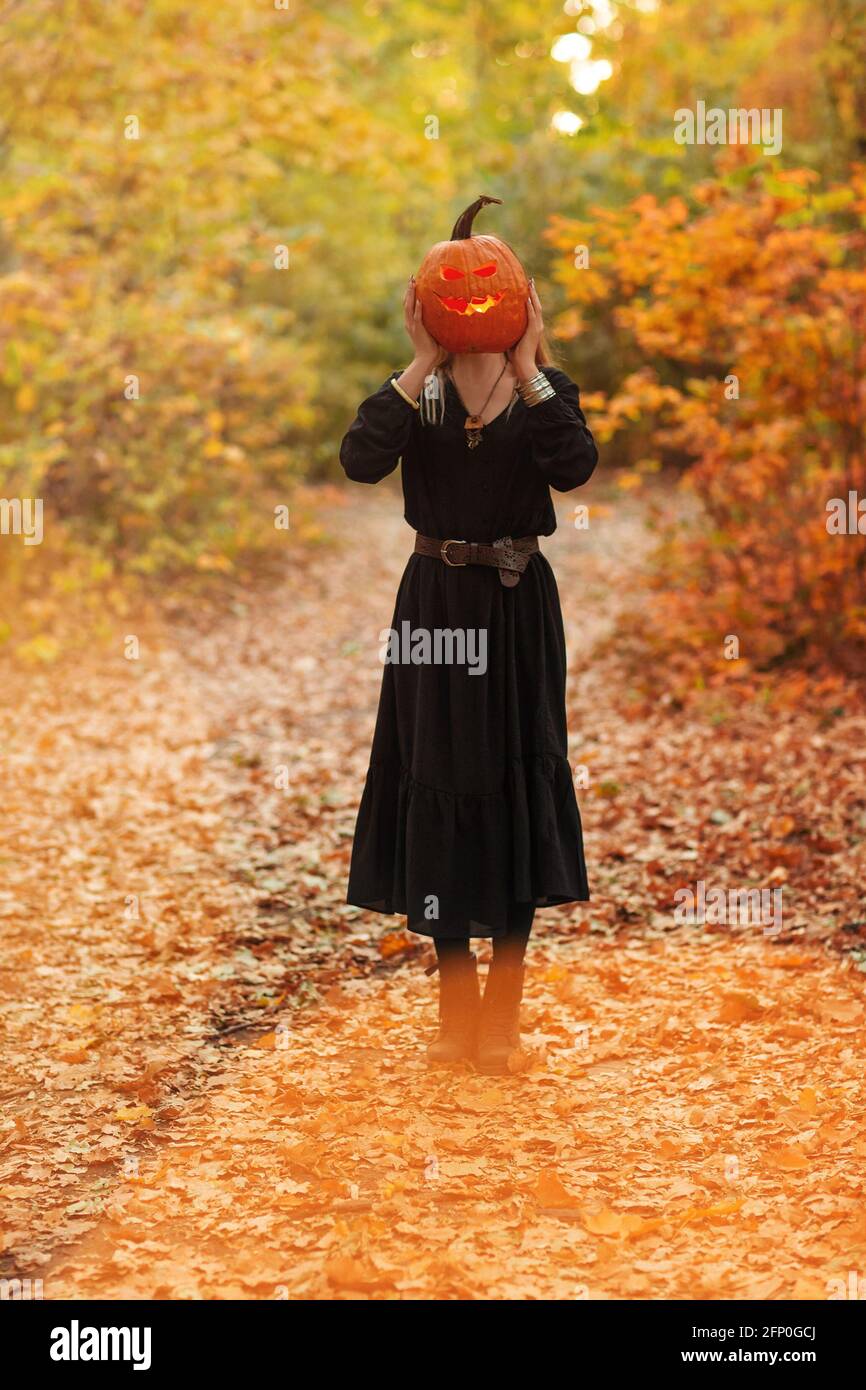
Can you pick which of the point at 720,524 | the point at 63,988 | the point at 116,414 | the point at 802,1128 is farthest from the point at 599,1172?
the point at 116,414

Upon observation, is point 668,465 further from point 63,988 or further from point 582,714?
point 63,988

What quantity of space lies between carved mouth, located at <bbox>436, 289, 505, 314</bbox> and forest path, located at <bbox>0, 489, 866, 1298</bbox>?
2084 millimetres

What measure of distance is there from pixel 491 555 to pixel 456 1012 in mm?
1310

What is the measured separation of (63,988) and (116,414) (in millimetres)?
7087

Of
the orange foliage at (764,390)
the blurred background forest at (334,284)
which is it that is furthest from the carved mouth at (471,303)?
the orange foliage at (764,390)

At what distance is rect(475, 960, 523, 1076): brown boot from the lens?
3.82 metres

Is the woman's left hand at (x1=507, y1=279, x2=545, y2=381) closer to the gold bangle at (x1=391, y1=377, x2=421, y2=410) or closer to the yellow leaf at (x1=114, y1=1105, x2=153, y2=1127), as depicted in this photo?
the gold bangle at (x1=391, y1=377, x2=421, y2=410)

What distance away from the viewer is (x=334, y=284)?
16.0 m

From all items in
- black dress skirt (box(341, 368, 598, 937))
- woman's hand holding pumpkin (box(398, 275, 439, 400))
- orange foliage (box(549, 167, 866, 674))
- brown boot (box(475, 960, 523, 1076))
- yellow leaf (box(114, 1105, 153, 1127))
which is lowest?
yellow leaf (box(114, 1105, 153, 1127))

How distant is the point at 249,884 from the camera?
219 inches

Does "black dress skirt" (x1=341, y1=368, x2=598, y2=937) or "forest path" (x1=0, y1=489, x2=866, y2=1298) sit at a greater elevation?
"black dress skirt" (x1=341, y1=368, x2=598, y2=937)

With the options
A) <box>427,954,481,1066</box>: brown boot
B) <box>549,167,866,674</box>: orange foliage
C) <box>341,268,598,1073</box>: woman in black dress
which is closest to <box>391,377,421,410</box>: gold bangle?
<box>341,268,598,1073</box>: woman in black dress

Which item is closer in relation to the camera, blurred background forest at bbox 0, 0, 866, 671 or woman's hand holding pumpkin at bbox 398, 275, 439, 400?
woman's hand holding pumpkin at bbox 398, 275, 439, 400

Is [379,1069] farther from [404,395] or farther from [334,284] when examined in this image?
[334,284]
